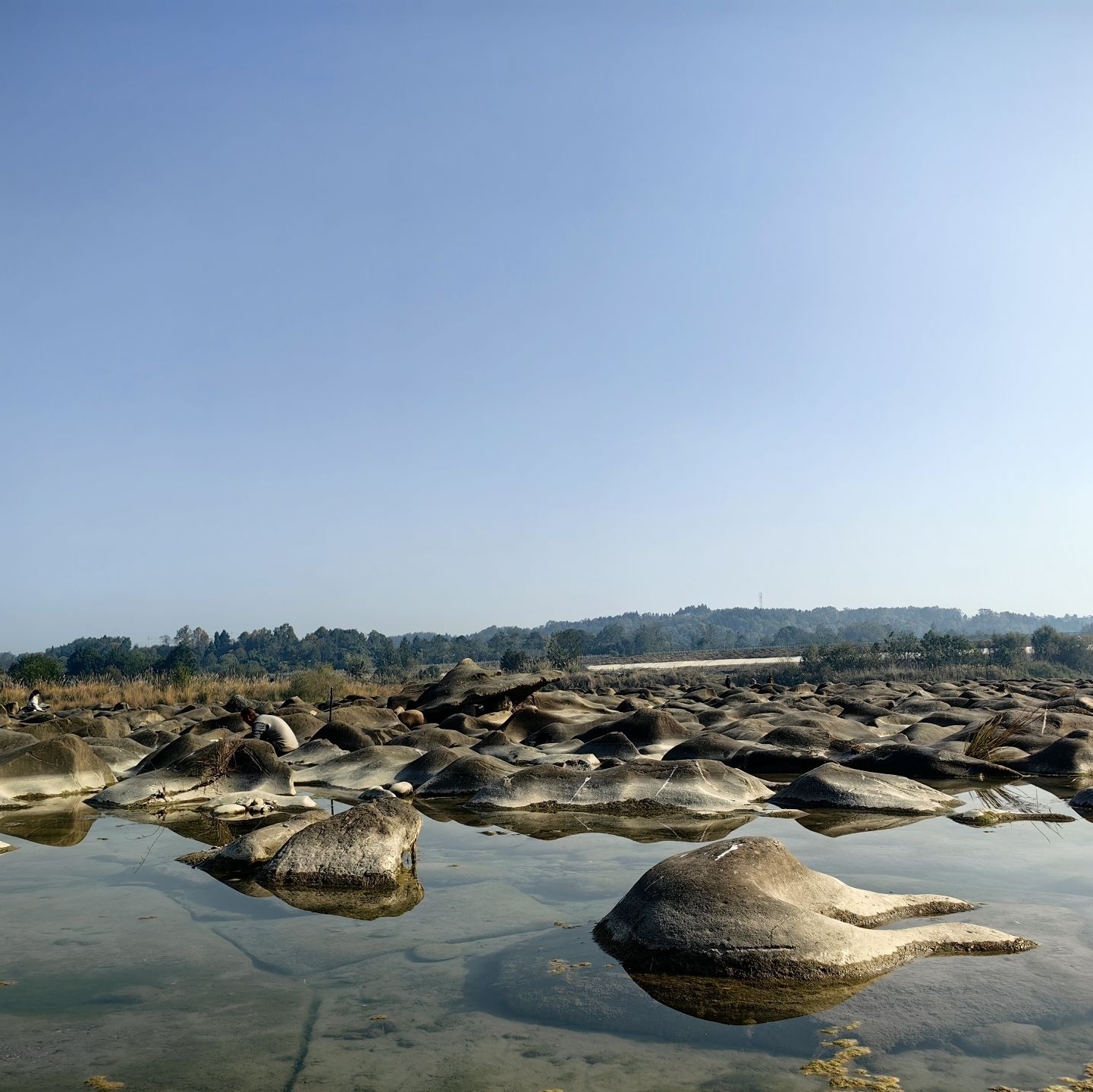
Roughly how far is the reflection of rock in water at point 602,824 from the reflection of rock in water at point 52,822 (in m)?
3.92

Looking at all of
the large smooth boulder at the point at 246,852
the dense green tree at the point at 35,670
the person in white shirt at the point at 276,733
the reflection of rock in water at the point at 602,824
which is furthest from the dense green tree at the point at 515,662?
Answer: the large smooth boulder at the point at 246,852

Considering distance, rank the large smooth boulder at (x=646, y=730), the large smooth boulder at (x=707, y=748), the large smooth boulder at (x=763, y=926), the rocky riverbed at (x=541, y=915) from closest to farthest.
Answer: the rocky riverbed at (x=541, y=915), the large smooth boulder at (x=763, y=926), the large smooth boulder at (x=707, y=748), the large smooth boulder at (x=646, y=730)

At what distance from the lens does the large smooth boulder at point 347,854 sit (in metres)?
8.09

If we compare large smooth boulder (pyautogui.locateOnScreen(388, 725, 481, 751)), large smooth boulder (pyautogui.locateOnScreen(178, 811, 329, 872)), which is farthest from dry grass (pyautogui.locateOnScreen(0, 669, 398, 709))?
large smooth boulder (pyautogui.locateOnScreen(178, 811, 329, 872))

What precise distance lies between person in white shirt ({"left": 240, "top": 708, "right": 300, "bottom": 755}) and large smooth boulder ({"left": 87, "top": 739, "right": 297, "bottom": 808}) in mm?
3147

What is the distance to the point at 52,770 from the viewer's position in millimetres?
13617

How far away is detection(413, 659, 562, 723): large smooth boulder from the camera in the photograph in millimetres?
22094

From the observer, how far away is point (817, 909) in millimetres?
6289

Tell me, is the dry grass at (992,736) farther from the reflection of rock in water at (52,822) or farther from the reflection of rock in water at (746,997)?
the reflection of rock in water at (52,822)

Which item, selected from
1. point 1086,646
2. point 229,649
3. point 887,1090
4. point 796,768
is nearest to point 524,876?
point 887,1090

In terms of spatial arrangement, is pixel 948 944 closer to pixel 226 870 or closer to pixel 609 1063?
pixel 609 1063

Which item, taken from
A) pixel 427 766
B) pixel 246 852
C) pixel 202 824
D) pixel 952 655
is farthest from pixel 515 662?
pixel 246 852

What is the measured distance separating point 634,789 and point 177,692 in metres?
28.2

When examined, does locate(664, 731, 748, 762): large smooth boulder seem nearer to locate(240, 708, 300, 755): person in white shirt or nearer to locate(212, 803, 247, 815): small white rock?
locate(212, 803, 247, 815): small white rock
